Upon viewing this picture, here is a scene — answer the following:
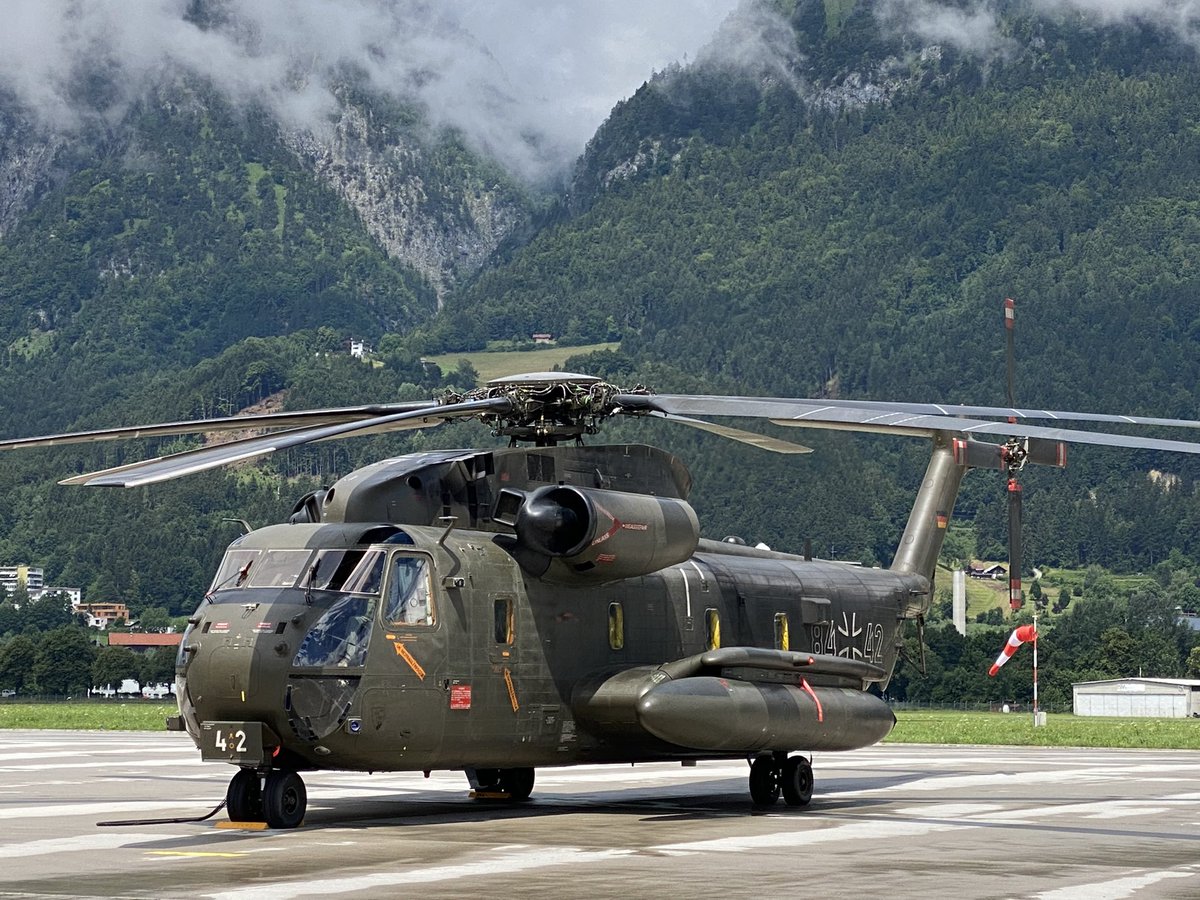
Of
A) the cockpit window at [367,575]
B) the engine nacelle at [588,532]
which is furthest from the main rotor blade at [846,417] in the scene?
the cockpit window at [367,575]

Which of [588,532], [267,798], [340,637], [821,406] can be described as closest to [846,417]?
[821,406]

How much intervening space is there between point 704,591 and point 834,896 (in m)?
9.96

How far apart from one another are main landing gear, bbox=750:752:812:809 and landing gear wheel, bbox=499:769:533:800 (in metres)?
3.04

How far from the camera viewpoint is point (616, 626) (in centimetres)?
2383

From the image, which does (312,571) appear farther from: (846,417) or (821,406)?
(846,417)

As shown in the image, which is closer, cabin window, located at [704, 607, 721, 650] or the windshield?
the windshield

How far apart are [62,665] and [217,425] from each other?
461ft

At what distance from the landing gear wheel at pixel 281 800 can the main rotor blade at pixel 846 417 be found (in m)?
6.08

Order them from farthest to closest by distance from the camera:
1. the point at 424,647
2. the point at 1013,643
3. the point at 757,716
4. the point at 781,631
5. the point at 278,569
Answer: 1. the point at 1013,643
2. the point at 781,631
3. the point at 757,716
4. the point at 424,647
5. the point at 278,569

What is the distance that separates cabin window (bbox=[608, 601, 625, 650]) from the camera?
23734 millimetres

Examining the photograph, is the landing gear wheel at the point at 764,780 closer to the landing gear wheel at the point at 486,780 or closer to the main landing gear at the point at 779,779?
the main landing gear at the point at 779,779

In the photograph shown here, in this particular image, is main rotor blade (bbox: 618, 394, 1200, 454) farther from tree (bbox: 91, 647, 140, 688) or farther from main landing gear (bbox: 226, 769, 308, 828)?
tree (bbox: 91, 647, 140, 688)

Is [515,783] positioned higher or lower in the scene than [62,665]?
higher

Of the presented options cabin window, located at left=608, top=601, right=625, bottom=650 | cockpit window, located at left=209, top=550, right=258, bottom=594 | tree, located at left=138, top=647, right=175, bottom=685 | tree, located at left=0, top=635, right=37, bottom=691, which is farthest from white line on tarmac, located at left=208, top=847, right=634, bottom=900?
tree, located at left=0, top=635, right=37, bottom=691
